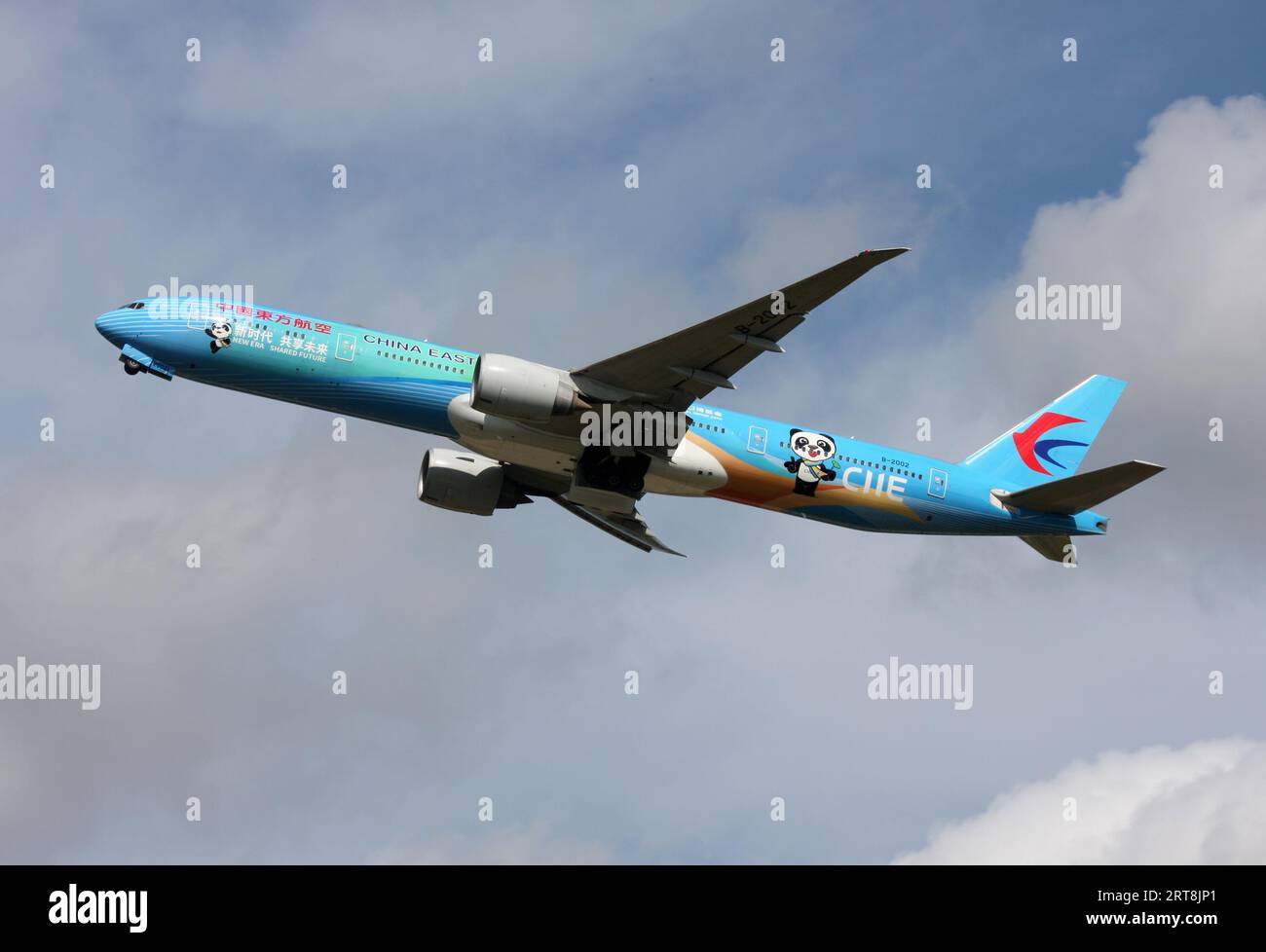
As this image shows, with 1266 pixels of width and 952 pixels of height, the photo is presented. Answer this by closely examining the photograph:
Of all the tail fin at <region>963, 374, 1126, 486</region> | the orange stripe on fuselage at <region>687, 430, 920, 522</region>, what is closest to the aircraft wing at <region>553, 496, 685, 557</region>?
the orange stripe on fuselage at <region>687, 430, 920, 522</region>

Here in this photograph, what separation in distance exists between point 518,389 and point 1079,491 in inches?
821

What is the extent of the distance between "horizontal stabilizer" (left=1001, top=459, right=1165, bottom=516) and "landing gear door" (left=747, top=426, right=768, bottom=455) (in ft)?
33.3

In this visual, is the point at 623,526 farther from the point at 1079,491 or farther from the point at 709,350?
the point at 1079,491

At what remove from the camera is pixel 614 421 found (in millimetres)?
44281

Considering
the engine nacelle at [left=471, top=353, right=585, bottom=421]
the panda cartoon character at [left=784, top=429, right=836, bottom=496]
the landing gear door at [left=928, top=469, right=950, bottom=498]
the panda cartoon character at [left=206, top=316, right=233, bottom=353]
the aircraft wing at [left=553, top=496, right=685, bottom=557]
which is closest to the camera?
the engine nacelle at [left=471, top=353, right=585, bottom=421]

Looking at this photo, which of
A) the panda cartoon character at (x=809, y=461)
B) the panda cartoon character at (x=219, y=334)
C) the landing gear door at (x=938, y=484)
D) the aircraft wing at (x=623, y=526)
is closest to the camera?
the panda cartoon character at (x=219, y=334)

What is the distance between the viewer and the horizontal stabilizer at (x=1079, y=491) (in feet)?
152

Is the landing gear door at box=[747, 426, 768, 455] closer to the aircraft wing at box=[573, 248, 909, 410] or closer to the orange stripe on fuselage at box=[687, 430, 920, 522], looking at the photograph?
the orange stripe on fuselage at box=[687, 430, 920, 522]

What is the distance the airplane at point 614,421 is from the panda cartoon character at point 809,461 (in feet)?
0.16

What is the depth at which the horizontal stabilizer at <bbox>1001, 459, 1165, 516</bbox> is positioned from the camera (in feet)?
152

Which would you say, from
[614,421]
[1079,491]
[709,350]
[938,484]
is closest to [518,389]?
[614,421]

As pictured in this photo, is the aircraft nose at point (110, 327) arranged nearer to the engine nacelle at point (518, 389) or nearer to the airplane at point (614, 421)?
the airplane at point (614, 421)

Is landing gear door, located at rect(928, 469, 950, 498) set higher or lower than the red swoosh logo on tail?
lower

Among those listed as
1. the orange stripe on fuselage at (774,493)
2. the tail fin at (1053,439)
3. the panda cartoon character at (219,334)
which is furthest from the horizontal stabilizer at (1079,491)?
the panda cartoon character at (219,334)
